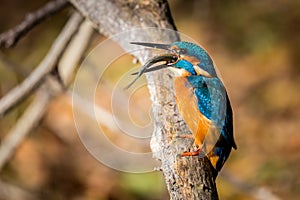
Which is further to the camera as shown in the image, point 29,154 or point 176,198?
point 29,154

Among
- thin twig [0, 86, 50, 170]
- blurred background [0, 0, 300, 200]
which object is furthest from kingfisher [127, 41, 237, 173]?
blurred background [0, 0, 300, 200]

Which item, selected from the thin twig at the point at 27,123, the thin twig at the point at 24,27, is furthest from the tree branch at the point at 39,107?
the thin twig at the point at 24,27

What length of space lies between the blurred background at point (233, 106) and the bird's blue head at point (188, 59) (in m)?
1.64

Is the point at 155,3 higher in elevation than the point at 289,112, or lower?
lower

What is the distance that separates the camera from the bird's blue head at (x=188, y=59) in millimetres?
1114

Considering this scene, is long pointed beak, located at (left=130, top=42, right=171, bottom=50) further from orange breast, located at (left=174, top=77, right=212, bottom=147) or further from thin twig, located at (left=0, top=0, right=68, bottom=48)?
thin twig, located at (left=0, top=0, right=68, bottom=48)

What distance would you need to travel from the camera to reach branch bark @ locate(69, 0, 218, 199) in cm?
110

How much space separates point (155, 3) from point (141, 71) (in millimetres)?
249

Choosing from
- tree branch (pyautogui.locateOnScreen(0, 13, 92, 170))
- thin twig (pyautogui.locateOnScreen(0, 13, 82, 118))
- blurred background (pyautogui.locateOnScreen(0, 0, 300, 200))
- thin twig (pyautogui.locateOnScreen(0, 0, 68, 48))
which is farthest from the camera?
blurred background (pyautogui.locateOnScreen(0, 0, 300, 200))

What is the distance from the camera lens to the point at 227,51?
3.82 meters

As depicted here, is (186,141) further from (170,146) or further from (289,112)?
(289,112)

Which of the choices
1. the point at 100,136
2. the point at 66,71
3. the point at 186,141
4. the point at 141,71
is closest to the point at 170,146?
the point at 186,141

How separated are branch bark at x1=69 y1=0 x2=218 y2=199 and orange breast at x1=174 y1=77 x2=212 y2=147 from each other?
4cm

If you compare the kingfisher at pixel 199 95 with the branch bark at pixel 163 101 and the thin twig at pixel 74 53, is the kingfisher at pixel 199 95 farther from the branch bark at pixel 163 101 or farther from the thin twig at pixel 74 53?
the thin twig at pixel 74 53
